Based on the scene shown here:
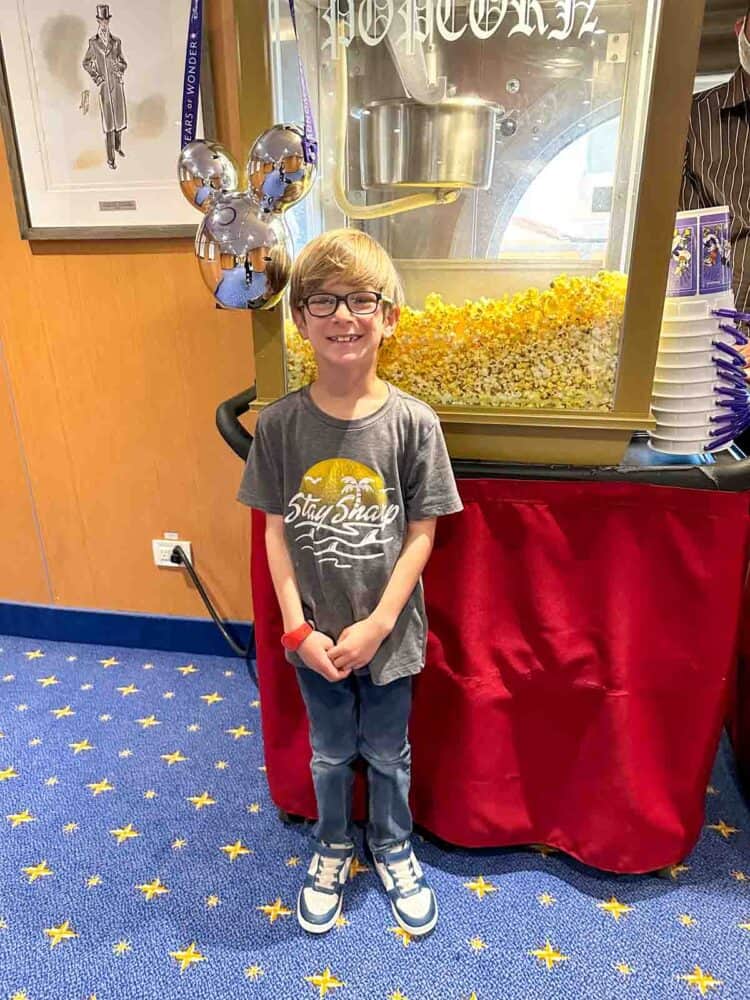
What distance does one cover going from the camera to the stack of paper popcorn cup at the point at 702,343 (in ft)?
3.39

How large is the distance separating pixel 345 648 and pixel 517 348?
21.3 inches

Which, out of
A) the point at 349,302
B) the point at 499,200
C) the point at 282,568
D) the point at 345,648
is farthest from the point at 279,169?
the point at 345,648

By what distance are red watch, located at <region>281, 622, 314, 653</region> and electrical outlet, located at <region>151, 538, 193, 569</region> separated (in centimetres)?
92

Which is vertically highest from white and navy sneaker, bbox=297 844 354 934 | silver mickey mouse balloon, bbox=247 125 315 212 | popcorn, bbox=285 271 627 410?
silver mickey mouse balloon, bbox=247 125 315 212

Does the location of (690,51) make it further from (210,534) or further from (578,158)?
(210,534)

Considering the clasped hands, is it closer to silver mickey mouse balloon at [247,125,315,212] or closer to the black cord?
silver mickey mouse balloon at [247,125,315,212]

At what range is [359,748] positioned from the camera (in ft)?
4.03

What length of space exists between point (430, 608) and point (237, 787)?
656 mm

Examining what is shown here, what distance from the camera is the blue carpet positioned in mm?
1109

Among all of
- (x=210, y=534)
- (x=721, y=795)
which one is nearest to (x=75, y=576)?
(x=210, y=534)

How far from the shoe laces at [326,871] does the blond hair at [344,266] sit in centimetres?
97

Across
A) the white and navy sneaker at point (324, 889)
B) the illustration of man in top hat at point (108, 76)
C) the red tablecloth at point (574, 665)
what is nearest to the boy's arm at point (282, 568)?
the red tablecloth at point (574, 665)

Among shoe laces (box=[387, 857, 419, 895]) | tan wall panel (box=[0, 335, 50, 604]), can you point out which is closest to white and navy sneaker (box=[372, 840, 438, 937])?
shoe laces (box=[387, 857, 419, 895])

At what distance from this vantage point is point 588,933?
1.19 meters
